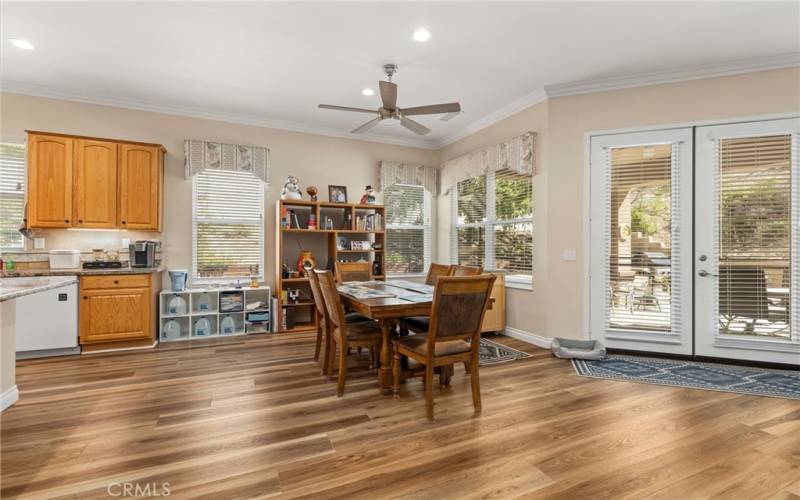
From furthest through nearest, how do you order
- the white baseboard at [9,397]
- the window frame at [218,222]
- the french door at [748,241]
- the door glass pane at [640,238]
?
the window frame at [218,222] → the door glass pane at [640,238] → the french door at [748,241] → the white baseboard at [9,397]

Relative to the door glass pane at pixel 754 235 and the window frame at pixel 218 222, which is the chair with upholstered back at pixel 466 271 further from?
the window frame at pixel 218 222

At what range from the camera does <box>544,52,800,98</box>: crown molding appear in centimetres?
361

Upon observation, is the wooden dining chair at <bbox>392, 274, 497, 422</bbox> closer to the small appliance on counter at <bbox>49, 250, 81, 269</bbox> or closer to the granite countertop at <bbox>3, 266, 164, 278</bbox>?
the granite countertop at <bbox>3, 266, 164, 278</bbox>

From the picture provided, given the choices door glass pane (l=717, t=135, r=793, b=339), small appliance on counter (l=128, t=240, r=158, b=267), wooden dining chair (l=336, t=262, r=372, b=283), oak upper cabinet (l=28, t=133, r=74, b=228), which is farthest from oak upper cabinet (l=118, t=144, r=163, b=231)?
door glass pane (l=717, t=135, r=793, b=339)

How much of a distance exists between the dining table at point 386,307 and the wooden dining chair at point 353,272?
1149 millimetres

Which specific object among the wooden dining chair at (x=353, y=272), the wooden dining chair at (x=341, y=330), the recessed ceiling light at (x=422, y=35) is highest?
the recessed ceiling light at (x=422, y=35)

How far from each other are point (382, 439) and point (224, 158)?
431cm

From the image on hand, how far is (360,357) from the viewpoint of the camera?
4.00m

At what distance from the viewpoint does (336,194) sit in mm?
5805

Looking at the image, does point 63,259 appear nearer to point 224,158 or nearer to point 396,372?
point 224,158

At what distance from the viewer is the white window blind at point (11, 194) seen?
14.2 feet

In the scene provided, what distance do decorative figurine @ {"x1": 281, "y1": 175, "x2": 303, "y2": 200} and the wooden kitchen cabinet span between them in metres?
1.47

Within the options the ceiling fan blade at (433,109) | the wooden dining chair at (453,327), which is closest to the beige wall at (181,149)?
the ceiling fan blade at (433,109)

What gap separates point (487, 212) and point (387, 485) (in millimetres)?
4225
